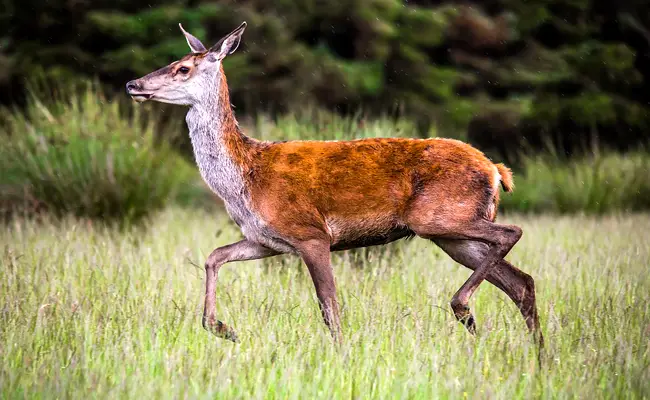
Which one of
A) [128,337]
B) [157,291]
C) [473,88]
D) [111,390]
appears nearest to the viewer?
[111,390]

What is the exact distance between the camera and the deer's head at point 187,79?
591 cm

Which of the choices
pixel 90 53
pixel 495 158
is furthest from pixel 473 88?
pixel 90 53

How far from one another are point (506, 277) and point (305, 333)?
4.31ft

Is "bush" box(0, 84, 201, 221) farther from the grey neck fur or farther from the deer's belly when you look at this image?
the deer's belly

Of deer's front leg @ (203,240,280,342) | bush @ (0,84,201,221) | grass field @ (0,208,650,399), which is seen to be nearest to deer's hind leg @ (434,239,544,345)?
grass field @ (0,208,650,399)

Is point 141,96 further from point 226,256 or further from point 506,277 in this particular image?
point 506,277

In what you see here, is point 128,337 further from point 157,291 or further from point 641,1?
point 641,1

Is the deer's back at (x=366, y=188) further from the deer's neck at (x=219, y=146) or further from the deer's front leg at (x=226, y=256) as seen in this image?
the deer's front leg at (x=226, y=256)

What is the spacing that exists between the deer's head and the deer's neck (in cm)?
5

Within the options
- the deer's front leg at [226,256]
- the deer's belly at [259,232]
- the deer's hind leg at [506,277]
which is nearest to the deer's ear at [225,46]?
the deer's belly at [259,232]

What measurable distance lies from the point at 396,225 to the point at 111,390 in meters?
2.07

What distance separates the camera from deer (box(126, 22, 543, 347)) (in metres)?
5.67

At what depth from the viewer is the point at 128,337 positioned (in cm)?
513

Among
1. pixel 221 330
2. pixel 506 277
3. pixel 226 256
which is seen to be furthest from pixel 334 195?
pixel 506 277
